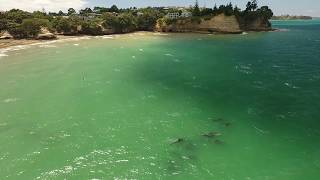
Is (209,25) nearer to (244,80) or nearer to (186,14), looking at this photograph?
(186,14)

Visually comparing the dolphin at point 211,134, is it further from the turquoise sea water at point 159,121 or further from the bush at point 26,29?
the bush at point 26,29

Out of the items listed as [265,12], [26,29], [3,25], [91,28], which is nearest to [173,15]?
[265,12]

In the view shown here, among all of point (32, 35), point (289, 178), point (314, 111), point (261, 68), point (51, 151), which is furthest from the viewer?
point (32, 35)

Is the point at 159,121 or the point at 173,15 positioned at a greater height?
the point at 173,15

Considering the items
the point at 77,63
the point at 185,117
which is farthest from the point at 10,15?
the point at 185,117

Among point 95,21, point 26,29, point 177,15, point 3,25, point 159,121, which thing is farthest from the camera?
point 177,15

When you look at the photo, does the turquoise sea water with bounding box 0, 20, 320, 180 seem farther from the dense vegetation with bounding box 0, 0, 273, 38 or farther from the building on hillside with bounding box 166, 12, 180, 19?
the building on hillside with bounding box 166, 12, 180, 19

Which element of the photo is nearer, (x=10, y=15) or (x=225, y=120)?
(x=225, y=120)

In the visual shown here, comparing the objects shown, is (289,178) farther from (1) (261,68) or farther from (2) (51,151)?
(1) (261,68)
